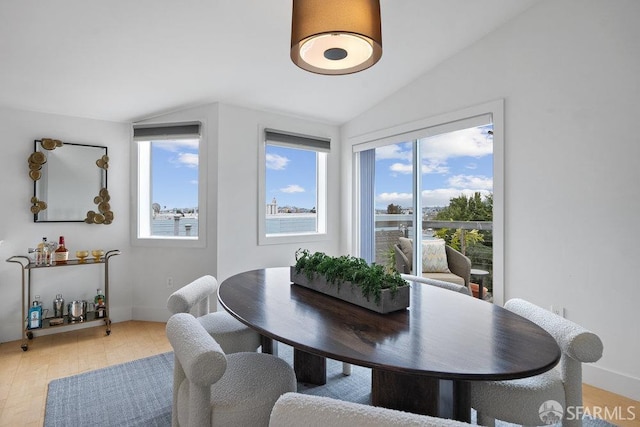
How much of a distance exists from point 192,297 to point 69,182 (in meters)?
2.51

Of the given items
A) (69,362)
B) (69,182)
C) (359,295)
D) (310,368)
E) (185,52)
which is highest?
(185,52)

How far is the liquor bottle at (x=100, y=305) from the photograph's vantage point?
3.36 m

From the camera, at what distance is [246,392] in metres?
1.33

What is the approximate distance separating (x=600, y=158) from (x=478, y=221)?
103cm

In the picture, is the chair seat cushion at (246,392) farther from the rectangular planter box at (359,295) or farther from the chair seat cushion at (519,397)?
the chair seat cushion at (519,397)

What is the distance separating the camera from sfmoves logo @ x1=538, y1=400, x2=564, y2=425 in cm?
127

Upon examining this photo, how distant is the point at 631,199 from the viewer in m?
2.20

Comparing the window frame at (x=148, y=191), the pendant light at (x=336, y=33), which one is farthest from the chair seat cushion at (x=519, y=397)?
the window frame at (x=148, y=191)

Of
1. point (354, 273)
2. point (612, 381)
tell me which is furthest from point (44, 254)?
point (612, 381)

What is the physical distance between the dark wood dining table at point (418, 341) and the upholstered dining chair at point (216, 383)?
20 cm

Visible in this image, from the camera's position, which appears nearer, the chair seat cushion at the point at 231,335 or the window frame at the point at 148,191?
the chair seat cushion at the point at 231,335

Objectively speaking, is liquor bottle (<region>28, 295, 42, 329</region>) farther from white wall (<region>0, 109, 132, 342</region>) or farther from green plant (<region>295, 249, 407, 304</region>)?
green plant (<region>295, 249, 407, 304</region>)

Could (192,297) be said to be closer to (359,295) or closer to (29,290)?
(359,295)

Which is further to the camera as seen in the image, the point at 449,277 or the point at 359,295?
the point at 449,277
